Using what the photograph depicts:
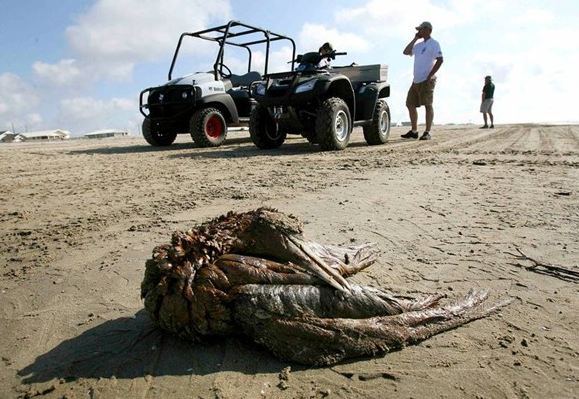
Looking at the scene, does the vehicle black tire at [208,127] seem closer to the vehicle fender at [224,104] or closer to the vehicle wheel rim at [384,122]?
the vehicle fender at [224,104]

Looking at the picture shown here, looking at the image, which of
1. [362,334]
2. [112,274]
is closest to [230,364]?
[362,334]

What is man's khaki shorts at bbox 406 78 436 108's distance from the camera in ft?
30.0

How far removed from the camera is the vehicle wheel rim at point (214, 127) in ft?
31.7

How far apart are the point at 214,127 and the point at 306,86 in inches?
119

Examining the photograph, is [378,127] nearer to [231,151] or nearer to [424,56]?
[424,56]

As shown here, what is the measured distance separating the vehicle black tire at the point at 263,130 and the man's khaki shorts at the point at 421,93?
122 inches

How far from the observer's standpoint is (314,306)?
1656 millimetres

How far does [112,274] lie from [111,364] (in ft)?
2.78

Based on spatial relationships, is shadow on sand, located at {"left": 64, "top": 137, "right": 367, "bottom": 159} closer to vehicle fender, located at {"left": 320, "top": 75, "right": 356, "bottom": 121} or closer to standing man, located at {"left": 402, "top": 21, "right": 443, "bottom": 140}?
vehicle fender, located at {"left": 320, "top": 75, "right": 356, "bottom": 121}

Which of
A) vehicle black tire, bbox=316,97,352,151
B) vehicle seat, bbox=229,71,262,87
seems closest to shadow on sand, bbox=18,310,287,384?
vehicle black tire, bbox=316,97,352,151

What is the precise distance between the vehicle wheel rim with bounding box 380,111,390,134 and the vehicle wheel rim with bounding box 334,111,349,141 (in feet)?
Result: 4.95

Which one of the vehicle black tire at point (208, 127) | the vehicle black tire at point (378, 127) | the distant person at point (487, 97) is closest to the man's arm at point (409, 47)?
the vehicle black tire at point (378, 127)

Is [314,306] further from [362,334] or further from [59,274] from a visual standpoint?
[59,274]

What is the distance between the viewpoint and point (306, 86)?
7.65 metres
